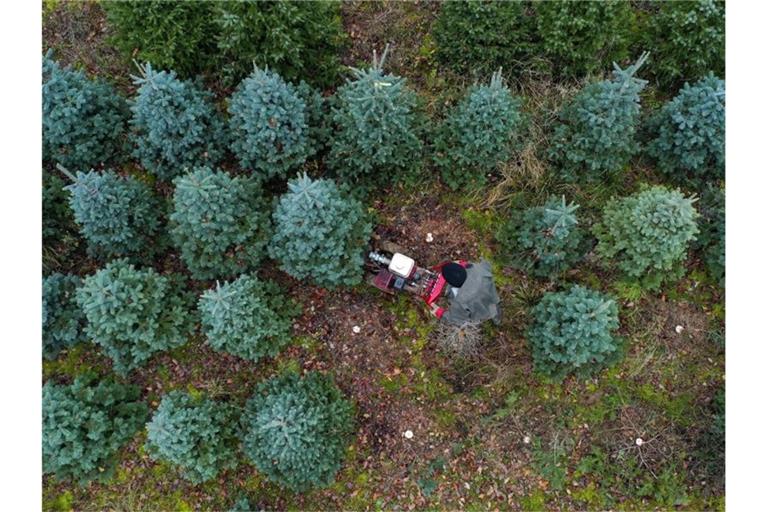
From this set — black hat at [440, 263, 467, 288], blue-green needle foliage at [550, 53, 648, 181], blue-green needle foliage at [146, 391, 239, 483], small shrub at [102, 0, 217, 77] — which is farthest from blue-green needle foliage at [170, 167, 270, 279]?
blue-green needle foliage at [550, 53, 648, 181]

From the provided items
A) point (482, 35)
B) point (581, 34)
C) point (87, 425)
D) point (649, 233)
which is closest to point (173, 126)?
point (87, 425)

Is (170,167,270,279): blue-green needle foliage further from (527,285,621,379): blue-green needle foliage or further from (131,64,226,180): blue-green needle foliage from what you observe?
(527,285,621,379): blue-green needle foliage

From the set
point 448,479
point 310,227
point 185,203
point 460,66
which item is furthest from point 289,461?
point 460,66

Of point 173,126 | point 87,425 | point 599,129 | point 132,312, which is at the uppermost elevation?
point 599,129

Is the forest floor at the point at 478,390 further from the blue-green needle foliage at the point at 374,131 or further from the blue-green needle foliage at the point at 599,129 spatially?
the blue-green needle foliage at the point at 374,131

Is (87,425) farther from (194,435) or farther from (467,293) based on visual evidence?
(467,293)

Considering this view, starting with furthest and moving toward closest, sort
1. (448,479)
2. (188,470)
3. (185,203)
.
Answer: (448,479) < (188,470) < (185,203)

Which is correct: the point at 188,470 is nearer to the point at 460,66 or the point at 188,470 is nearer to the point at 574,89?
the point at 460,66
